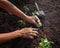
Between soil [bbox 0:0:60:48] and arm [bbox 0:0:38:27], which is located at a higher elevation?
arm [bbox 0:0:38:27]

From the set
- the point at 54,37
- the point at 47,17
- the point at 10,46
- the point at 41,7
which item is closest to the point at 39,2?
Result: the point at 41,7

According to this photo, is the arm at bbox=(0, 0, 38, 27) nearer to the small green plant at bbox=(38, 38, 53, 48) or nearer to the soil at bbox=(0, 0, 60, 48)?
the soil at bbox=(0, 0, 60, 48)

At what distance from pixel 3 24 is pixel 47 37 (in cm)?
68

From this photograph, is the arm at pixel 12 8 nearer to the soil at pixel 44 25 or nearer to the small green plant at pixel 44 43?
the soil at pixel 44 25

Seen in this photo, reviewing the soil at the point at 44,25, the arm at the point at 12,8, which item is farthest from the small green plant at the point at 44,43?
the arm at the point at 12,8

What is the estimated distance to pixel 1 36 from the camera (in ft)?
4.99

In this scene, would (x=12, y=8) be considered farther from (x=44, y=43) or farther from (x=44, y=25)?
(x=44, y=25)

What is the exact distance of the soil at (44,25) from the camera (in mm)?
1988

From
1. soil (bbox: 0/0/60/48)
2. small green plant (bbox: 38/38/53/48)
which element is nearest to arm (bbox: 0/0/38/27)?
soil (bbox: 0/0/60/48)

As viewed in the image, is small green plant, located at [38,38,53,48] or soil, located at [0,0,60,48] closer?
soil, located at [0,0,60,48]

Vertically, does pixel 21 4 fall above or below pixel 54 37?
above

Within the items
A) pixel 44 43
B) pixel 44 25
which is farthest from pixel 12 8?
pixel 44 25

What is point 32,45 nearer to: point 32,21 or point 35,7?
point 32,21

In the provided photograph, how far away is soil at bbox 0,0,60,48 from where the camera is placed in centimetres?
199
